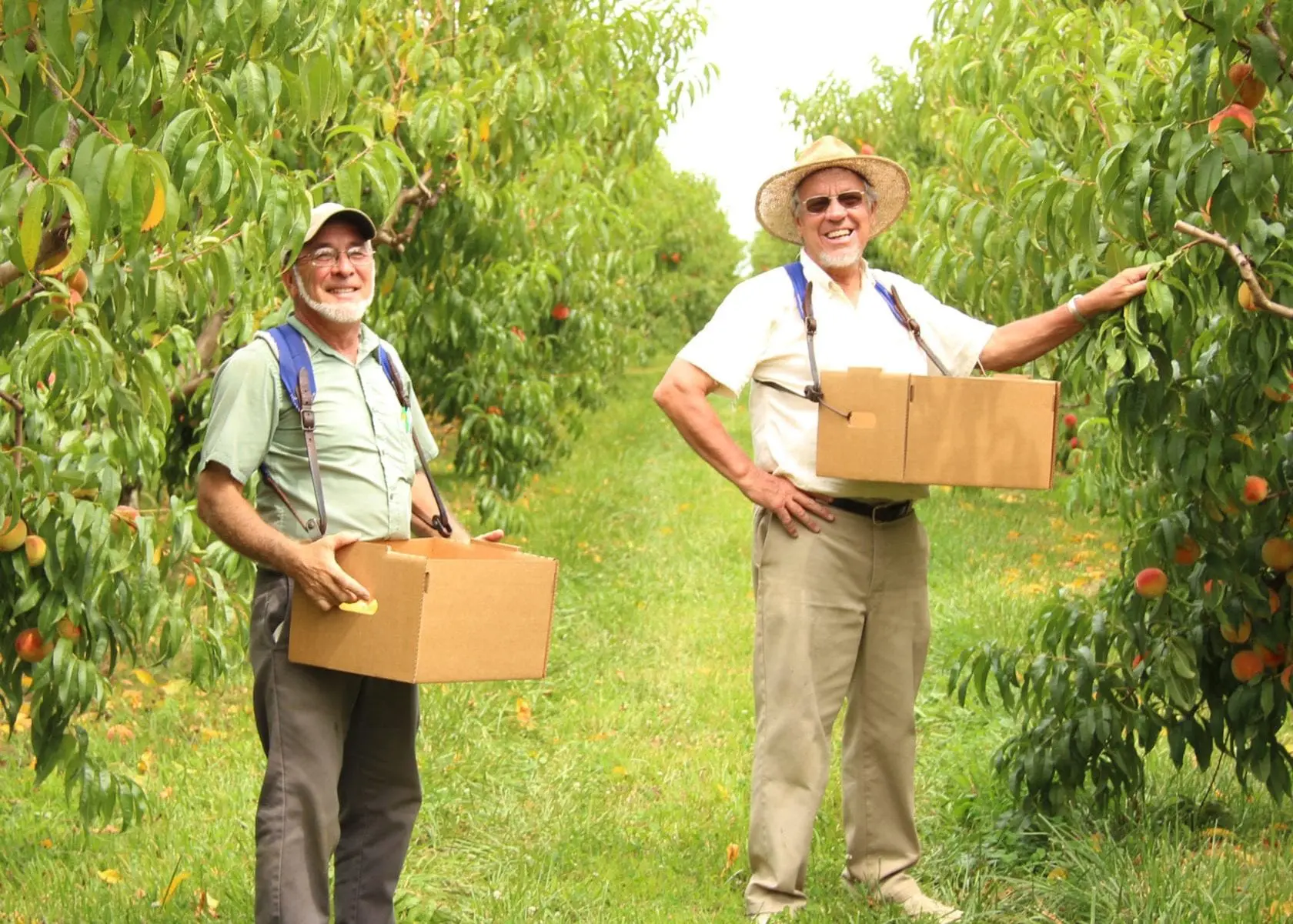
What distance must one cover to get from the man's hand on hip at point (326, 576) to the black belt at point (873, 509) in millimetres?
1314

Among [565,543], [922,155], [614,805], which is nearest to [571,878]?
[614,805]

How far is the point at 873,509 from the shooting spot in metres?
3.97

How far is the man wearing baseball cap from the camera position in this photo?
327 cm

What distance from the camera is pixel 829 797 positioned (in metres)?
5.17

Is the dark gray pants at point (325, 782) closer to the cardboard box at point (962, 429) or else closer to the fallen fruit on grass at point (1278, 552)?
the cardboard box at point (962, 429)

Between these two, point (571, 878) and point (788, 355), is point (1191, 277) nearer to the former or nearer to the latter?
point (788, 355)

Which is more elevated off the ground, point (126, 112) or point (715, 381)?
point (126, 112)

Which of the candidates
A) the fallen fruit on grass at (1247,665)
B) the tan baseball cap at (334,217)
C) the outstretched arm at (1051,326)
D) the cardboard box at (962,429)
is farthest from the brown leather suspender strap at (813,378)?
the fallen fruit on grass at (1247,665)

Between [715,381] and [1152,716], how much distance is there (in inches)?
56.5

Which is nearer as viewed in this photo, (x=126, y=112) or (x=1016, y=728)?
(x=126, y=112)

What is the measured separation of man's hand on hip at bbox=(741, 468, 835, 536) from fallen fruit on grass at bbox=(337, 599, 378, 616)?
110 cm

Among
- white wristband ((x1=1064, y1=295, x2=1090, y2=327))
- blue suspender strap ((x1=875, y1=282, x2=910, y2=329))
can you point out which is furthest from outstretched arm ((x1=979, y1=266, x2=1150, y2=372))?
blue suspender strap ((x1=875, y1=282, x2=910, y2=329))

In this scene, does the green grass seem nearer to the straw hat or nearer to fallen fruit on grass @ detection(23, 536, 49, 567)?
fallen fruit on grass @ detection(23, 536, 49, 567)

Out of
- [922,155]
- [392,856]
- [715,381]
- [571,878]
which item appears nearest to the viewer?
[392,856]
